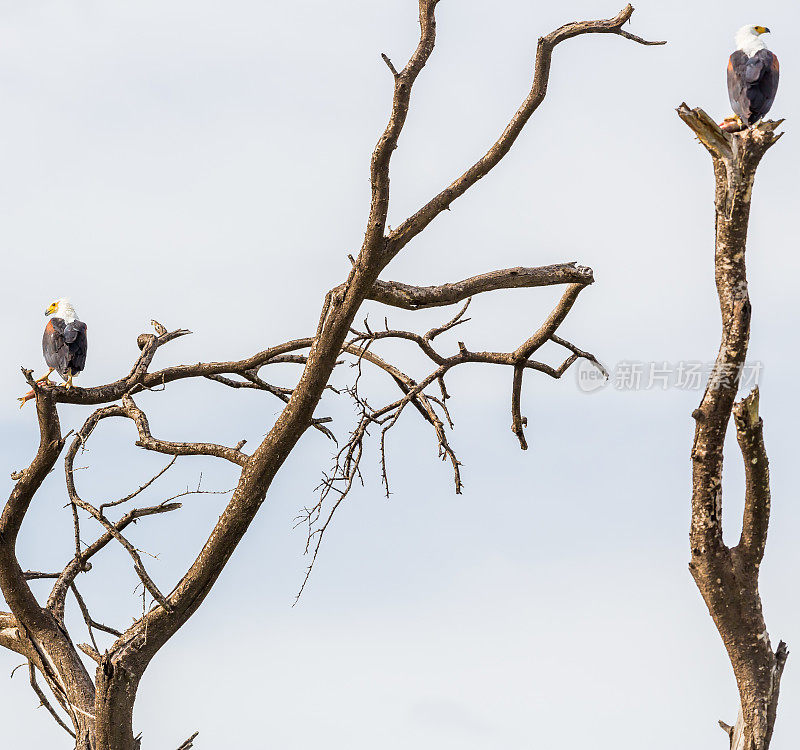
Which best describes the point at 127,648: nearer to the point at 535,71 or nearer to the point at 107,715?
the point at 107,715

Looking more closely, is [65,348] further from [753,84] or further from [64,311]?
[753,84]

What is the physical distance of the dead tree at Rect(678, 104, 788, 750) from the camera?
3.77 m

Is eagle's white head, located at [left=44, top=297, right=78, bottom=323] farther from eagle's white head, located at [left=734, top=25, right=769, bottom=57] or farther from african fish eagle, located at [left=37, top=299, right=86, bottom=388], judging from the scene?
eagle's white head, located at [left=734, top=25, right=769, bottom=57]

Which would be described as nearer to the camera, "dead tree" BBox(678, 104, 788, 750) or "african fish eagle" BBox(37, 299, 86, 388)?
"dead tree" BBox(678, 104, 788, 750)

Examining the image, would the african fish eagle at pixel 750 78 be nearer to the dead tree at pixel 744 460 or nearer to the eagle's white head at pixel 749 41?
the eagle's white head at pixel 749 41

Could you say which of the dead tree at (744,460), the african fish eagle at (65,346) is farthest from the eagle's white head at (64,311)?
the dead tree at (744,460)

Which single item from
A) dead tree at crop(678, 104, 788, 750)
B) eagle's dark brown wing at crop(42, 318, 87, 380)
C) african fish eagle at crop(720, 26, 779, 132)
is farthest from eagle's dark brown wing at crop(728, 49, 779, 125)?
eagle's dark brown wing at crop(42, 318, 87, 380)

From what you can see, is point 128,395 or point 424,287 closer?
point 424,287

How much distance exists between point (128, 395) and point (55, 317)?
1.12 m

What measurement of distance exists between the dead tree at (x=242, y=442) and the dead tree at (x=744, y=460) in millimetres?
722

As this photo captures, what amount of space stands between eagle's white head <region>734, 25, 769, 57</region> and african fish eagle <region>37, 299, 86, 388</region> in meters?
4.03

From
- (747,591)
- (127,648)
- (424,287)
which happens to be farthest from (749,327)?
(127,648)

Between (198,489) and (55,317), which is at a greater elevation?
(55,317)

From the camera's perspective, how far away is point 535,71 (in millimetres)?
Result: 4207
